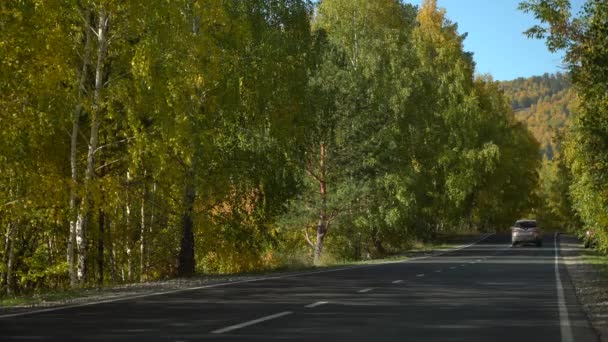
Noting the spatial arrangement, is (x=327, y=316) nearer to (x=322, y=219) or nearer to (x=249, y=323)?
(x=249, y=323)

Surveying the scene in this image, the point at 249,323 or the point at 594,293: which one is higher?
the point at 249,323

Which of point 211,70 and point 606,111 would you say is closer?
point 606,111

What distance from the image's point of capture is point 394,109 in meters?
43.0

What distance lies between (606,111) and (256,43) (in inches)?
505

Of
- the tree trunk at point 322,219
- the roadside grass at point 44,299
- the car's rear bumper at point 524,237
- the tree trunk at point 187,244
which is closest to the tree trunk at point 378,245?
the tree trunk at point 322,219

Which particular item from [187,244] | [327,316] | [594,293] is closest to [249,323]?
[327,316]

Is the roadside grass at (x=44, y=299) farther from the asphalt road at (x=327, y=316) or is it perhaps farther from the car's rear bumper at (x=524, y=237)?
the car's rear bumper at (x=524, y=237)

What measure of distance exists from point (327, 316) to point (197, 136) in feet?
40.6

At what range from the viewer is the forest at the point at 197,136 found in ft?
67.1

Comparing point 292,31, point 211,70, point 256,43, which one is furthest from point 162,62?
point 292,31

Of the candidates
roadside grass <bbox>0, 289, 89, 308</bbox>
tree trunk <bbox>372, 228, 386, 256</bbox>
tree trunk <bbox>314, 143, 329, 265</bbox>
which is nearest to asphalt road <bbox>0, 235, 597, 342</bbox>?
roadside grass <bbox>0, 289, 89, 308</bbox>

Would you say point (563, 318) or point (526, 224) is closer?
point (563, 318)

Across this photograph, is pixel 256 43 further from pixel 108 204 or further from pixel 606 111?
pixel 606 111

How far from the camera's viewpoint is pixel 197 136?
77.7 ft
